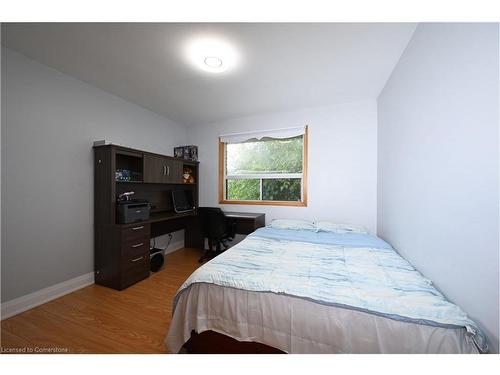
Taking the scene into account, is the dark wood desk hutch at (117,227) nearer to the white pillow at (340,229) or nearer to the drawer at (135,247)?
the drawer at (135,247)

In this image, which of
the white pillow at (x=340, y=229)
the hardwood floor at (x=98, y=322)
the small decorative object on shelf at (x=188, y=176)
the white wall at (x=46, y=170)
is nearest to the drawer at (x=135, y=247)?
Result: the hardwood floor at (x=98, y=322)

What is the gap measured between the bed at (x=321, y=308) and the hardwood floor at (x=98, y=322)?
0.51 meters

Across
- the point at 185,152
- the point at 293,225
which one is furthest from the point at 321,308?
the point at 185,152

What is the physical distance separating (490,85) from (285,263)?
1.51 meters

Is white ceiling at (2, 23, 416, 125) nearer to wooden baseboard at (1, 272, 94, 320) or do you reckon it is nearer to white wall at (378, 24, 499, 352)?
white wall at (378, 24, 499, 352)

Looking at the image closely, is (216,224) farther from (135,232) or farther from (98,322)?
(98,322)

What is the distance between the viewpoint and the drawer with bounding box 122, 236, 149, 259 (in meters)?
2.23

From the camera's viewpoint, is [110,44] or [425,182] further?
[110,44]

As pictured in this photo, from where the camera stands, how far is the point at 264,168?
11.0 feet

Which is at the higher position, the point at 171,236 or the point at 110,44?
the point at 110,44

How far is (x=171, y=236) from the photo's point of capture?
3.48 m
